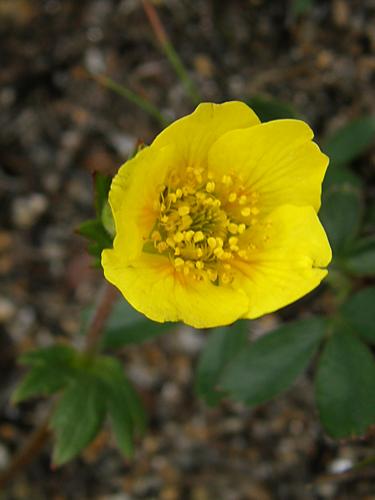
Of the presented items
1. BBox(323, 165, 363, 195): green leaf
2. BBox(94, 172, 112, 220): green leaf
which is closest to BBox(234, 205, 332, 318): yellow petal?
BBox(94, 172, 112, 220): green leaf

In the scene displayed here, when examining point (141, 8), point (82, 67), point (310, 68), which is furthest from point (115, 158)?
point (310, 68)

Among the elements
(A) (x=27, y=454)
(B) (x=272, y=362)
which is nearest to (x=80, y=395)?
(A) (x=27, y=454)

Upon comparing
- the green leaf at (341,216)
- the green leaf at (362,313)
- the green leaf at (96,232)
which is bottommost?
the green leaf at (362,313)

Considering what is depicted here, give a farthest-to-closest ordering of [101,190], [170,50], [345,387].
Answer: [170,50] < [345,387] < [101,190]

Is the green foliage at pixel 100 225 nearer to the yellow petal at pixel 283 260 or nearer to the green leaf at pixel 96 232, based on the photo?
the green leaf at pixel 96 232

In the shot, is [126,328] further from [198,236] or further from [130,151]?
[130,151]

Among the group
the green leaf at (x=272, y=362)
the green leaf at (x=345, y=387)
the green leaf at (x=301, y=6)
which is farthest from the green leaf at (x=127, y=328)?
the green leaf at (x=301, y=6)

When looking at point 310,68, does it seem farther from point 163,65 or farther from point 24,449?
point 24,449
